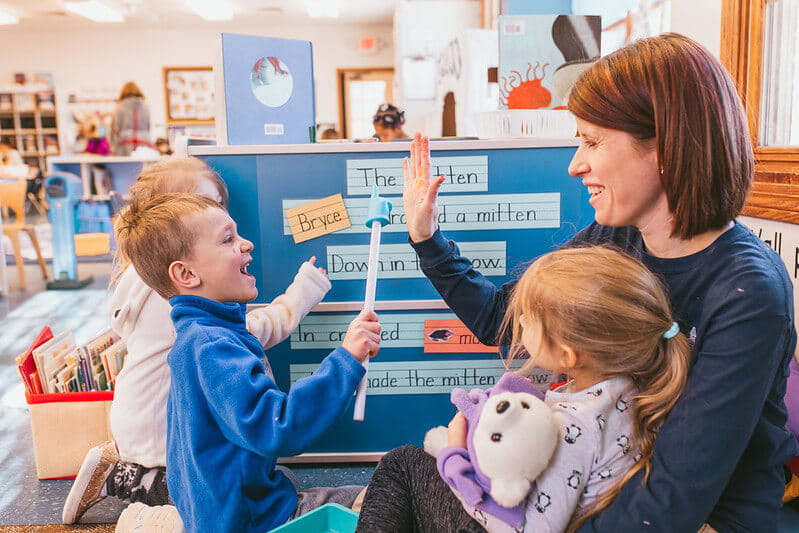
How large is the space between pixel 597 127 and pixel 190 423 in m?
0.84

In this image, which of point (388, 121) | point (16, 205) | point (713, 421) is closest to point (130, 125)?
point (16, 205)

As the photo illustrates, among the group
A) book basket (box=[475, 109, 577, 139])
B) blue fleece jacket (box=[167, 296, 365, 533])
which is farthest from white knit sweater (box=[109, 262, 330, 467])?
book basket (box=[475, 109, 577, 139])

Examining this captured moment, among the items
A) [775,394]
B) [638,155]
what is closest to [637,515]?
[775,394]

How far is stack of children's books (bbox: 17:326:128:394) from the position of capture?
1838mm

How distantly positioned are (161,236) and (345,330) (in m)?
0.61

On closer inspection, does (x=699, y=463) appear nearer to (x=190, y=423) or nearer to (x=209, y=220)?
(x=190, y=423)

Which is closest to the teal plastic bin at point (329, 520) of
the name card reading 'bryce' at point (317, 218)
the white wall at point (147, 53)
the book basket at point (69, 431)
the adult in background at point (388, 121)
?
the name card reading 'bryce' at point (317, 218)

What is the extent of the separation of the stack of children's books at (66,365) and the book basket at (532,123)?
1214mm

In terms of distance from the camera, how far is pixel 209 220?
1306 mm

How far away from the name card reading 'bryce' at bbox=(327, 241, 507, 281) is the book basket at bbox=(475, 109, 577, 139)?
29cm

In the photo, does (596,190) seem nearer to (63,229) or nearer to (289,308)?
(289,308)

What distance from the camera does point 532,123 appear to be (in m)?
1.71

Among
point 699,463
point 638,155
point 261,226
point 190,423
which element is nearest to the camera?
point 699,463

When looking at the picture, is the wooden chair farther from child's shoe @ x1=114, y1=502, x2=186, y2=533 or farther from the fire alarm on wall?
the fire alarm on wall
